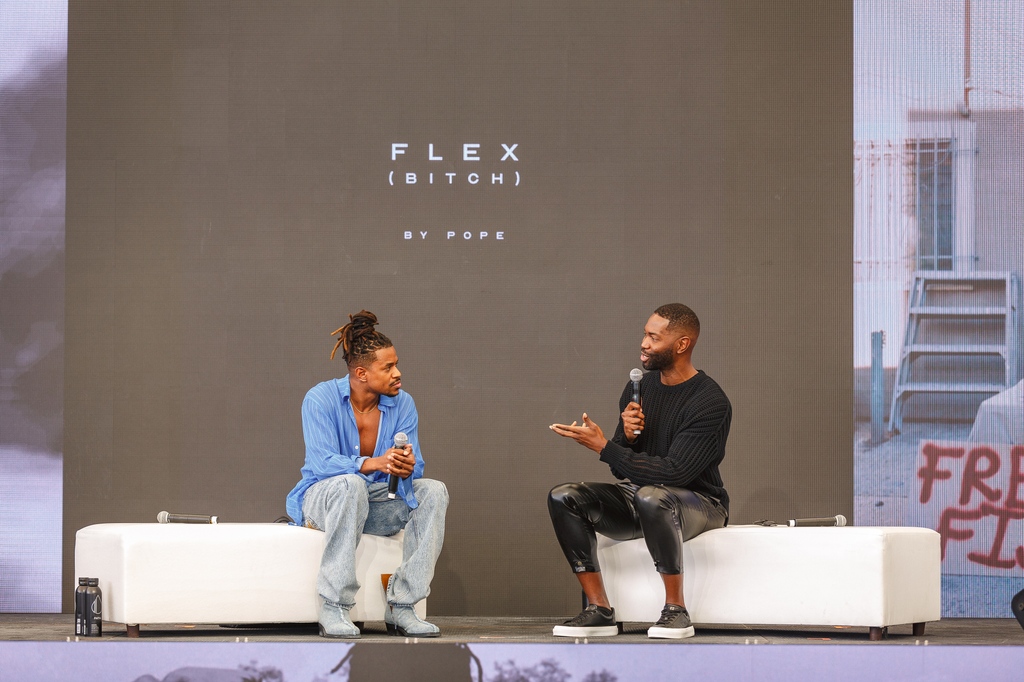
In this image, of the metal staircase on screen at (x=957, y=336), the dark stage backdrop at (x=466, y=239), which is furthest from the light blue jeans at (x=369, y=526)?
the metal staircase on screen at (x=957, y=336)

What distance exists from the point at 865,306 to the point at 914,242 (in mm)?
336

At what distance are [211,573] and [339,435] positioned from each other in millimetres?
626

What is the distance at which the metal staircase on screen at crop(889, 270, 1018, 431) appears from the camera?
4762 mm

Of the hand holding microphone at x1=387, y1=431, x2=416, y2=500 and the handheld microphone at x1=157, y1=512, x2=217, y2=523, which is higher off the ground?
the hand holding microphone at x1=387, y1=431, x2=416, y2=500

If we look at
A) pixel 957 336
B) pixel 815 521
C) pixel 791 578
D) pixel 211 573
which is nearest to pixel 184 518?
pixel 211 573

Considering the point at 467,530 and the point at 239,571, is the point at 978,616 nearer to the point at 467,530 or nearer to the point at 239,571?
the point at 467,530

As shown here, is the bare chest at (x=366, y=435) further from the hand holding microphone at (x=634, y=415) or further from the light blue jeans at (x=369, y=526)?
the hand holding microphone at (x=634, y=415)

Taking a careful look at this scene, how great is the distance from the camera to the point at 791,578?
3701mm

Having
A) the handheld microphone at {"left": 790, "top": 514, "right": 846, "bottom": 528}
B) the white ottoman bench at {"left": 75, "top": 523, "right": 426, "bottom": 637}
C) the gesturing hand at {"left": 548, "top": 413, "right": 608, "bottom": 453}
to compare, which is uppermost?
the gesturing hand at {"left": 548, "top": 413, "right": 608, "bottom": 453}

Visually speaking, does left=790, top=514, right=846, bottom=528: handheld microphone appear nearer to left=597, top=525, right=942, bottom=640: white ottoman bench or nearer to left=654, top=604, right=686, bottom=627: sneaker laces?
left=597, top=525, right=942, bottom=640: white ottoman bench

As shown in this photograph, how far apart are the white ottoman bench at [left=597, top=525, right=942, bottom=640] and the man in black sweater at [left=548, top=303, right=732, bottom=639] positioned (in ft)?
0.34

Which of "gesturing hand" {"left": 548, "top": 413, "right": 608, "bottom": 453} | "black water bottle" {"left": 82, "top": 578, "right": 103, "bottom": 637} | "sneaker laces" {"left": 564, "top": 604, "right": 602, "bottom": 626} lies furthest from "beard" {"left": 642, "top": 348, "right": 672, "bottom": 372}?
"black water bottle" {"left": 82, "top": 578, "right": 103, "bottom": 637}

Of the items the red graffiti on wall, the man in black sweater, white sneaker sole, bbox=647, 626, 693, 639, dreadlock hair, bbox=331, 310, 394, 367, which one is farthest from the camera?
the red graffiti on wall

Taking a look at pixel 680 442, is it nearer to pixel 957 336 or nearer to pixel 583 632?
pixel 583 632
